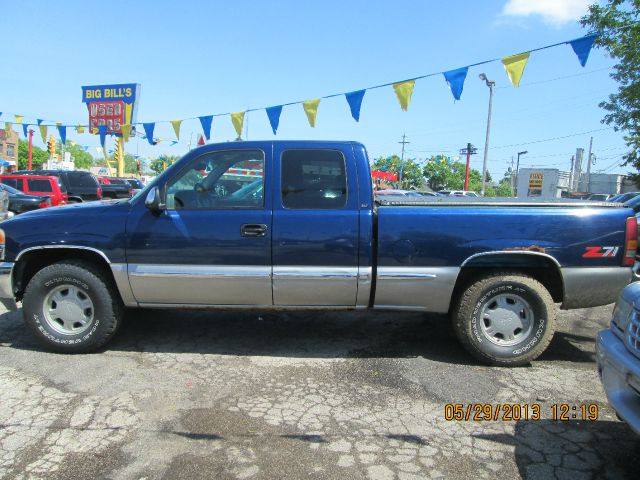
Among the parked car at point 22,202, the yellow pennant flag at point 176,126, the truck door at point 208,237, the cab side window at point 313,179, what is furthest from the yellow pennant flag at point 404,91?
the parked car at point 22,202

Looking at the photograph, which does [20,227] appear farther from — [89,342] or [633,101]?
[633,101]

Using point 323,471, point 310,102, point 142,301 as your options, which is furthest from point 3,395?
point 310,102

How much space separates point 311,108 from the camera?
9805 mm

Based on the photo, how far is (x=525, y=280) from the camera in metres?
4.02

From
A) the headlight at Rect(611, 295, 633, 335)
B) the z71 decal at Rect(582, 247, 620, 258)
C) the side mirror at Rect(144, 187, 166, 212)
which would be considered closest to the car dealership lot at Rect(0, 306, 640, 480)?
the headlight at Rect(611, 295, 633, 335)

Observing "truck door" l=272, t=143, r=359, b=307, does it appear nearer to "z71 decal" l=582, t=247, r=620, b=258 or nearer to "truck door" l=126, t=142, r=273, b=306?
"truck door" l=126, t=142, r=273, b=306

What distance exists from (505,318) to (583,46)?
5.27 metres

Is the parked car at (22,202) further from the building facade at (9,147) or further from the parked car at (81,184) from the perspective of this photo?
the building facade at (9,147)

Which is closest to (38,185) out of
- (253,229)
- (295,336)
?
(295,336)

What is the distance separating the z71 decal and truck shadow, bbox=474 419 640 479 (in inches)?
53.5

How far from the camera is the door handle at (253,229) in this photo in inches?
157

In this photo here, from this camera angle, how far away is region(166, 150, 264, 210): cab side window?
4.10 m

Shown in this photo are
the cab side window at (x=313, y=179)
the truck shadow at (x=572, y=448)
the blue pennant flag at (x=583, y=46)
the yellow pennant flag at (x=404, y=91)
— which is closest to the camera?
the truck shadow at (x=572, y=448)

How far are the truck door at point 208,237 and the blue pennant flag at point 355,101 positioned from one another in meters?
5.31
